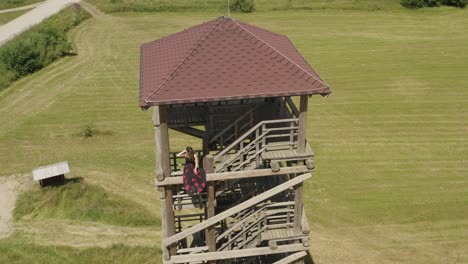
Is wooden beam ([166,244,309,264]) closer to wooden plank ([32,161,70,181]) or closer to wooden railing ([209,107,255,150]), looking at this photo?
wooden railing ([209,107,255,150])

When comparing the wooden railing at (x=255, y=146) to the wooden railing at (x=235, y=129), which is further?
the wooden railing at (x=235, y=129)

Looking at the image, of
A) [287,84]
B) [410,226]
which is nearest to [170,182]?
[287,84]

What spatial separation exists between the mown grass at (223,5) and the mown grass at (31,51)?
14.2 m

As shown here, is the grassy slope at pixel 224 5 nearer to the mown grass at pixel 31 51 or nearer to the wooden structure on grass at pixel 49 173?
the mown grass at pixel 31 51

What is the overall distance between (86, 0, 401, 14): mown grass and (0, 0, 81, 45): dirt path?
578 cm

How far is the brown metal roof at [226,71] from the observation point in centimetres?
1185

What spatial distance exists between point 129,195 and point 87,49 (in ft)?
92.5

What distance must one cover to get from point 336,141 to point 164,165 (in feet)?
66.3

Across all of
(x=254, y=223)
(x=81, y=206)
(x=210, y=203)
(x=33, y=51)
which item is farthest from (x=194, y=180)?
(x=33, y=51)

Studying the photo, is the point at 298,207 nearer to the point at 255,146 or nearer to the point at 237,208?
the point at 237,208

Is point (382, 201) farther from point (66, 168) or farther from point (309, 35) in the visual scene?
point (309, 35)

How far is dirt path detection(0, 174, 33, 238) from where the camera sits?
74.3 feet

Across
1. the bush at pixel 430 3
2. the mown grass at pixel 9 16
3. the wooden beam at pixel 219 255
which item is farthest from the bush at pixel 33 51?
the bush at pixel 430 3

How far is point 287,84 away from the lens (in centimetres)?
1222
